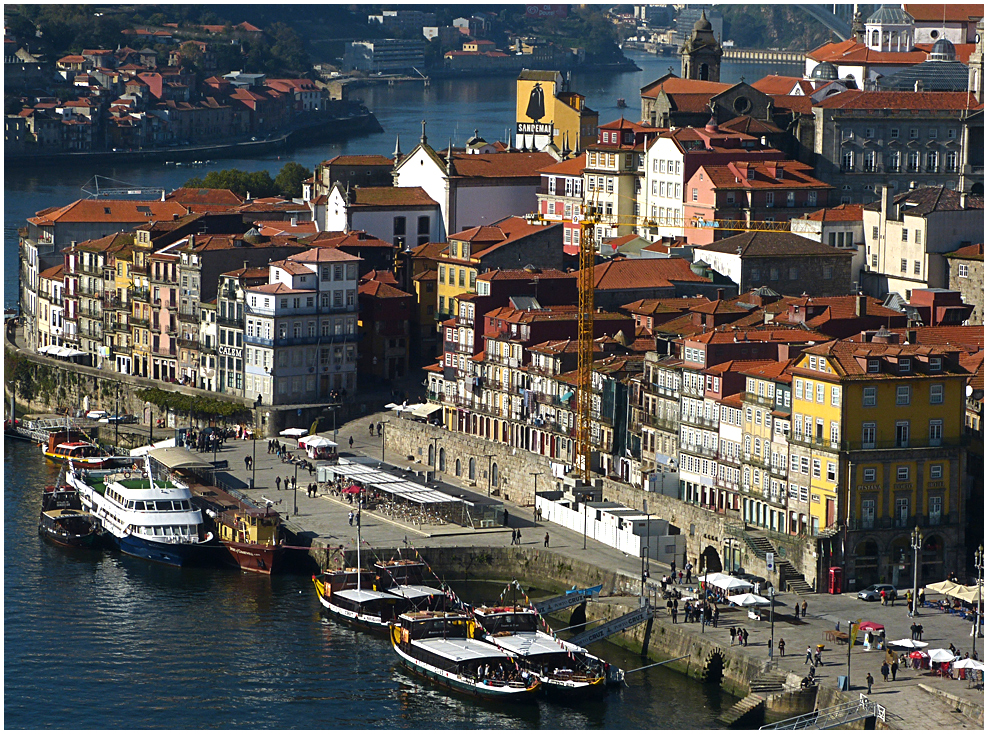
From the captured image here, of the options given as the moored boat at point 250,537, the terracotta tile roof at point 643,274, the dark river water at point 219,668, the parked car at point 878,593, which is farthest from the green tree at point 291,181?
the parked car at point 878,593

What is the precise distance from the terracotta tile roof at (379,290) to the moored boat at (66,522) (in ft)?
76.2

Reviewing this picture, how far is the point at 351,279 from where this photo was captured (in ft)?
384

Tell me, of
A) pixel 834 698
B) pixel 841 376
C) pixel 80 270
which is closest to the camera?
pixel 834 698

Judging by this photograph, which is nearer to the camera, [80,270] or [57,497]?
[57,497]

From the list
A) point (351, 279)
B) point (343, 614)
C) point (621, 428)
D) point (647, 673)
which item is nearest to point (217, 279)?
point (351, 279)

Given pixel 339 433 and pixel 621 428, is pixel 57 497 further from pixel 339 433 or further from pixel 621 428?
pixel 621 428

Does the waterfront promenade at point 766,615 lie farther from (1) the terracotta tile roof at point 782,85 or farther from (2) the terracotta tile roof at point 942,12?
(2) the terracotta tile roof at point 942,12

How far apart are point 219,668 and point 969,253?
4947 centimetres

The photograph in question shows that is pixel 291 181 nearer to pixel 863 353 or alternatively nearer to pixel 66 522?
pixel 66 522

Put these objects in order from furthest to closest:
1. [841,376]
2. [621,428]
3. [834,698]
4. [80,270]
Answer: [80,270], [621,428], [841,376], [834,698]

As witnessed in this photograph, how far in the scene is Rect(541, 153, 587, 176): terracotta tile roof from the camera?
139 metres

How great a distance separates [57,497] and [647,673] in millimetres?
31784

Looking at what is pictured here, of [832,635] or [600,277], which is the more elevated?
[600,277]

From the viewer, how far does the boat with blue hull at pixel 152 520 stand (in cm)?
9519
